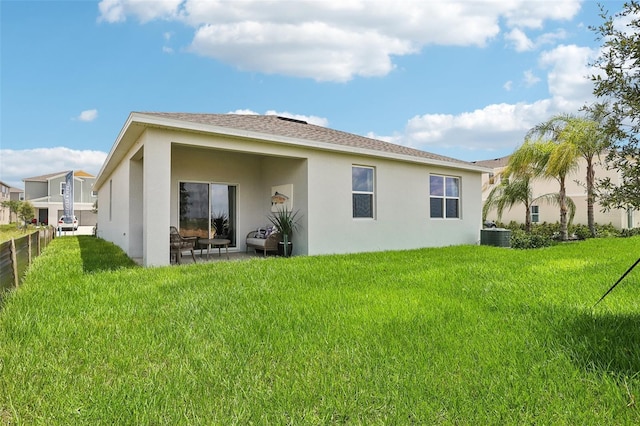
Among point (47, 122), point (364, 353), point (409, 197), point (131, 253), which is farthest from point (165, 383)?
A: point (47, 122)

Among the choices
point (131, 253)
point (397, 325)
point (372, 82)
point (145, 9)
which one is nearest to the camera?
point (397, 325)

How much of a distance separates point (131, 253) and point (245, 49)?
7264 millimetres

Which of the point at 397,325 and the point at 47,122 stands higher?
the point at 47,122

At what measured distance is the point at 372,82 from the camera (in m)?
12.7

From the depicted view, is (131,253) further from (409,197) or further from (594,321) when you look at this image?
(594,321)

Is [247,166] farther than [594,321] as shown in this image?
Yes

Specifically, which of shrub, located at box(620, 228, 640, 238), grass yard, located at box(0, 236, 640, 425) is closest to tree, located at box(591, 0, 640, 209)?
grass yard, located at box(0, 236, 640, 425)

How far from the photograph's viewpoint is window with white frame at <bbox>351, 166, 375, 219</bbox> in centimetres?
1145

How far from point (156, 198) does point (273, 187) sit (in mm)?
4401

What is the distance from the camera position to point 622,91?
3582mm

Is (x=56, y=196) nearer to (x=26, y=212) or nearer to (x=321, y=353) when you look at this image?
(x=26, y=212)

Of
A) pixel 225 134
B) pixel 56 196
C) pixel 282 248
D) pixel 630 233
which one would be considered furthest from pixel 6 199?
pixel 630 233

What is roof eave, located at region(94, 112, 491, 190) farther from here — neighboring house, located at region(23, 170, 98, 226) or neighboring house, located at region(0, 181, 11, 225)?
neighboring house, located at region(0, 181, 11, 225)

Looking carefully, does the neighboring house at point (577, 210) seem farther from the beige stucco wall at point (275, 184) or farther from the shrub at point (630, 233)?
the beige stucco wall at point (275, 184)
